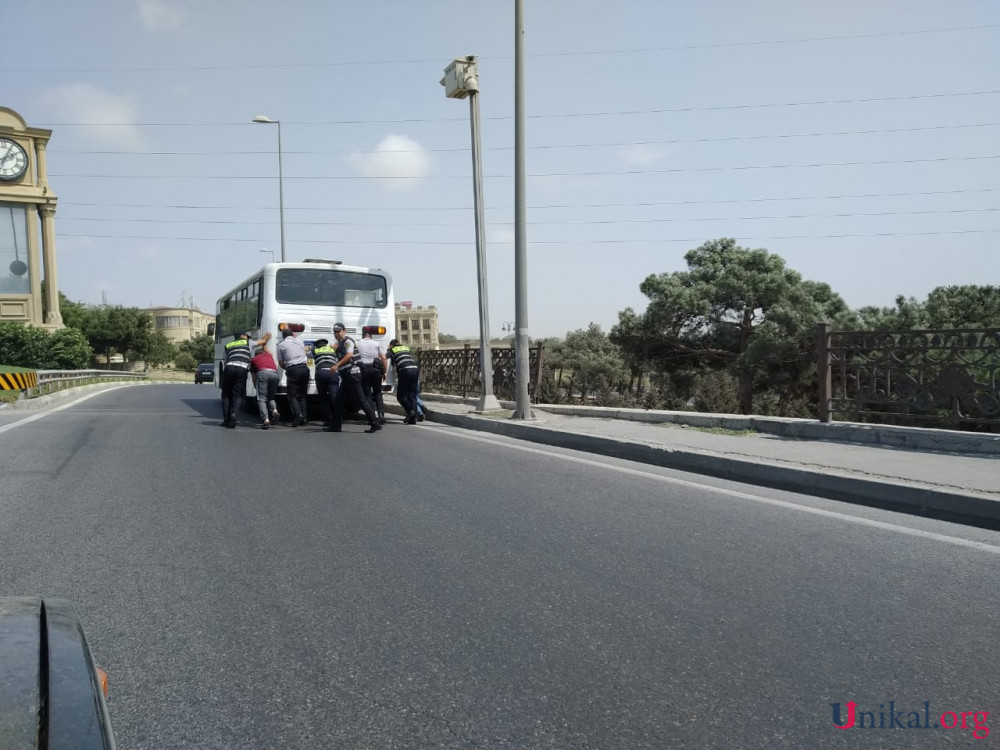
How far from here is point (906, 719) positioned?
2785mm

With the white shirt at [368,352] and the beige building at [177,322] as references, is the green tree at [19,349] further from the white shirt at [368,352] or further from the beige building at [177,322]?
the beige building at [177,322]

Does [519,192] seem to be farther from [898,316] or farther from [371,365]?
[898,316]

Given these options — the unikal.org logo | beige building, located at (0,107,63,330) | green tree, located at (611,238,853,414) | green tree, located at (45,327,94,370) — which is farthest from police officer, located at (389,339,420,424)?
beige building, located at (0,107,63,330)

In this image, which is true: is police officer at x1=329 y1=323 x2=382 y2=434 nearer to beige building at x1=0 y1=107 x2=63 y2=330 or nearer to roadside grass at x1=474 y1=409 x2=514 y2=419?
roadside grass at x1=474 y1=409 x2=514 y2=419

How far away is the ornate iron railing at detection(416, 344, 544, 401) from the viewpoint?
15609mm

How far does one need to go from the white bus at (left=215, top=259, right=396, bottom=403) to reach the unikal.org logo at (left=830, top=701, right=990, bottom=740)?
41.5 feet

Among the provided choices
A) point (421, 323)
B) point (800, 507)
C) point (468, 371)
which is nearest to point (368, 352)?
point (468, 371)

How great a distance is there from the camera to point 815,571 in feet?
14.8

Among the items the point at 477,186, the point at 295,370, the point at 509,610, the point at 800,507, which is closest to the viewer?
the point at 509,610

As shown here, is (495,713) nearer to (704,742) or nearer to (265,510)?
(704,742)

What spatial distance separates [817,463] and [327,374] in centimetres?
828

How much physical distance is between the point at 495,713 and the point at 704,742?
2.36ft

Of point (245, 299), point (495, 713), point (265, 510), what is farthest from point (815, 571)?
point (245, 299)

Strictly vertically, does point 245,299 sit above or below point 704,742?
above
